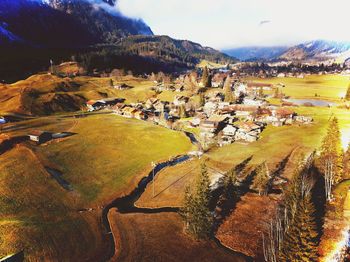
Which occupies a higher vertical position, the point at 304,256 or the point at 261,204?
the point at 304,256

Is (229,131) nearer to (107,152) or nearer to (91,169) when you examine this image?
(107,152)

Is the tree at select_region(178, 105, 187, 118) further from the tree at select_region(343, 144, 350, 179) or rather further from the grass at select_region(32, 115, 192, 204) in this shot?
the tree at select_region(343, 144, 350, 179)

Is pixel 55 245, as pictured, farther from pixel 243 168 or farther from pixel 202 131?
pixel 202 131

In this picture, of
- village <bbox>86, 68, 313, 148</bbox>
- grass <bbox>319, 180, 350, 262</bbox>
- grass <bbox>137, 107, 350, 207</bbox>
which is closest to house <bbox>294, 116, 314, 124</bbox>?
village <bbox>86, 68, 313, 148</bbox>

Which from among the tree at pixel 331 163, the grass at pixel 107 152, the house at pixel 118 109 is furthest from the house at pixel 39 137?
the tree at pixel 331 163

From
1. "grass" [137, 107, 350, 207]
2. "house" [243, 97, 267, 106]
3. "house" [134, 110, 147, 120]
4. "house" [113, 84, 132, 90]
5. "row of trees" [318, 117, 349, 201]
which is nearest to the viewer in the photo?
"row of trees" [318, 117, 349, 201]

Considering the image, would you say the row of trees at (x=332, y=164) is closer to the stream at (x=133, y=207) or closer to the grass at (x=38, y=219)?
the stream at (x=133, y=207)

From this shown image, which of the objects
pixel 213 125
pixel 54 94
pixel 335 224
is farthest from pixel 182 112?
pixel 335 224

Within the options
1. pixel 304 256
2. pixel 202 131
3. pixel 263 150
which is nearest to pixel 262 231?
pixel 304 256

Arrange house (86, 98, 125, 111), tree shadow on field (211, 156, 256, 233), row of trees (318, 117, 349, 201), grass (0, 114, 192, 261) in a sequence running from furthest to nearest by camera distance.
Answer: house (86, 98, 125, 111) → row of trees (318, 117, 349, 201) → tree shadow on field (211, 156, 256, 233) → grass (0, 114, 192, 261)

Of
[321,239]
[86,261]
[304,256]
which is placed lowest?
[86,261]

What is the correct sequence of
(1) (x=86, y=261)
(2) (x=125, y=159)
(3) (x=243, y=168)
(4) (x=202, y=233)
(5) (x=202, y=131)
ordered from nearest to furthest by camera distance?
(1) (x=86, y=261) < (4) (x=202, y=233) < (3) (x=243, y=168) < (2) (x=125, y=159) < (5) (x=202, y=131)
